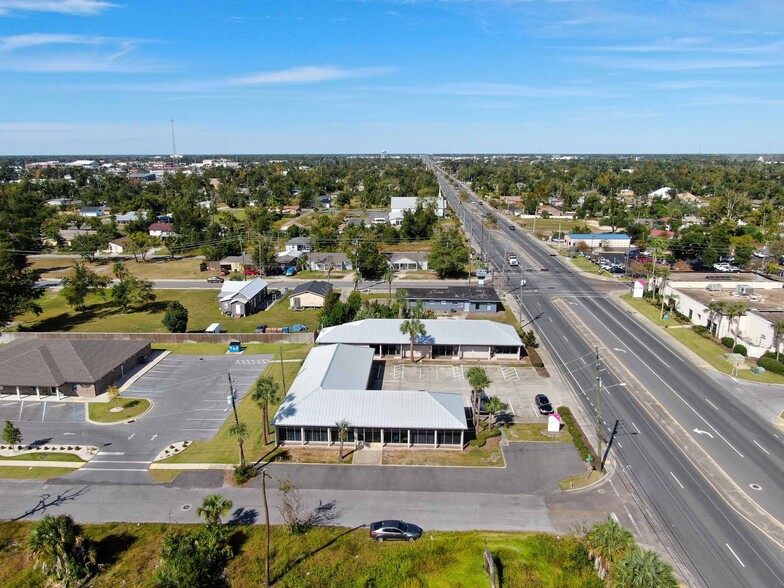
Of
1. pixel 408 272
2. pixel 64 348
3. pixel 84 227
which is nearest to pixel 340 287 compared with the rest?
pixel 408 272

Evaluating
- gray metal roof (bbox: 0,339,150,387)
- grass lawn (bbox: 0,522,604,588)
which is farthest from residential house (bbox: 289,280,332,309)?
grass lawn (bbox: 0,522,604,588)

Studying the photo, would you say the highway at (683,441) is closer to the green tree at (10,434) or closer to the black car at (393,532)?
the black car at (393,532)

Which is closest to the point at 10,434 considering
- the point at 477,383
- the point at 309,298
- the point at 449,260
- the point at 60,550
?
the point at 60,550

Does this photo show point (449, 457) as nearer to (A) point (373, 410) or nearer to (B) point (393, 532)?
(A) point (373, 410)

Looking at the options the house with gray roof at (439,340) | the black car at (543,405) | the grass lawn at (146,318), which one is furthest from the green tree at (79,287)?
the black car at (543,405)

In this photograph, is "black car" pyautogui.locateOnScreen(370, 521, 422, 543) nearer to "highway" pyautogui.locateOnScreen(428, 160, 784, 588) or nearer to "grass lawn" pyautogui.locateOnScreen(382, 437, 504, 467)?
"grass lawn" pyautogui.locateOnScreen(382, 437, 504, 467)

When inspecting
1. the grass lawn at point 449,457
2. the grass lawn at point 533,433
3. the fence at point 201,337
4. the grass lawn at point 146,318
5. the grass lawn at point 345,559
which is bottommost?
the grass lawn at point 345,559
